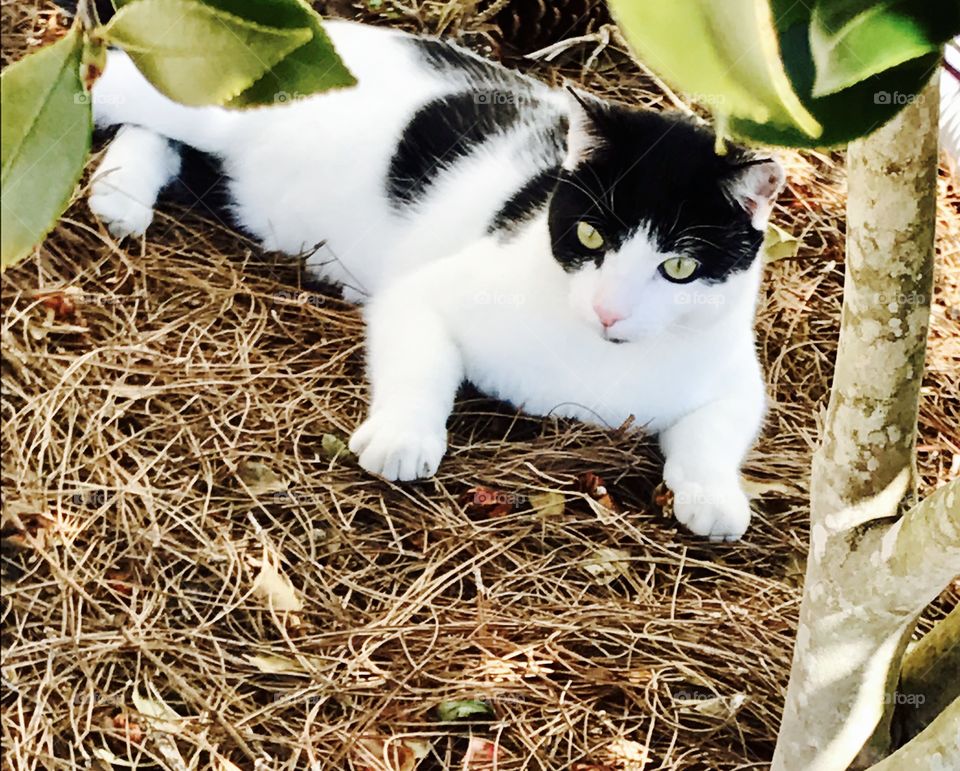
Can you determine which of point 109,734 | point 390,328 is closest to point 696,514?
point 390,328

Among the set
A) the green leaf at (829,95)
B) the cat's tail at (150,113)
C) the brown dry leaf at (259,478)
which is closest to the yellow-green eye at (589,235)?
the brown dry leaf at (259,478)

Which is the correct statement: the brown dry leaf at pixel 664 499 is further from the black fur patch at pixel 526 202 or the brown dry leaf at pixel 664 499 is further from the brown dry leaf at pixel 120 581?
the brown dry leaf at pixel 120 581

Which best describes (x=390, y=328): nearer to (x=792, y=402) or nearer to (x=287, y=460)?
(x=287, y=460)

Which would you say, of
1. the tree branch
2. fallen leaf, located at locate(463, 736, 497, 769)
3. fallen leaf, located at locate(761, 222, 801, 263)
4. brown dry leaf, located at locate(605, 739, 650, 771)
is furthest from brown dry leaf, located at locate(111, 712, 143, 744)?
fallen leaf, located at locate(761, 222, 801, 263)

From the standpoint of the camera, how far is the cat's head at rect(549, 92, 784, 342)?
926 millimetres

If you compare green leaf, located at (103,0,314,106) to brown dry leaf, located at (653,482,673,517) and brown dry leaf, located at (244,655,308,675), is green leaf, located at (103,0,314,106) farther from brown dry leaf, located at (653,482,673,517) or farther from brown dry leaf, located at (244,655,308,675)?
brown dry leaf, located at (653,482,673,517)

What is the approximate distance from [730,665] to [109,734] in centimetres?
49

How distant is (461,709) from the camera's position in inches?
31.7

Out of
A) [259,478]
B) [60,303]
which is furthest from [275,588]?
[60,303]

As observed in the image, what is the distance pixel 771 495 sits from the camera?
100cm

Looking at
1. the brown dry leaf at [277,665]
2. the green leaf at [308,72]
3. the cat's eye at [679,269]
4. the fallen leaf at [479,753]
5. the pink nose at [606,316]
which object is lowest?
the fallen leaf at [479,753]

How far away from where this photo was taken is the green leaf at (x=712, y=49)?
0.84 feet

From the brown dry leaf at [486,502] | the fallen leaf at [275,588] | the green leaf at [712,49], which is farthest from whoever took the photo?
the brown dry leaf at [486,502]

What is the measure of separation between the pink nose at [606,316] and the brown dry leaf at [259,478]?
321mm
